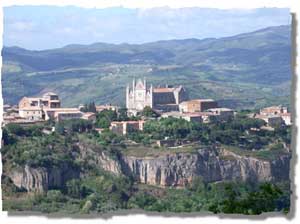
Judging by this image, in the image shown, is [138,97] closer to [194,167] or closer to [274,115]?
[274,115]

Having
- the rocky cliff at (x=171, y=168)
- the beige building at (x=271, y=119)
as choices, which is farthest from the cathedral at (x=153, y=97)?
the rocky cliff at (x=171, y=168)

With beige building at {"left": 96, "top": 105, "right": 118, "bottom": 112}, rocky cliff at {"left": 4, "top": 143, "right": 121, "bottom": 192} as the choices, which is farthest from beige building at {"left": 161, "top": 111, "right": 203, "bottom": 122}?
rocky cliff at {"left": 4, "top": 143, "right": 121, "bottom": 192}

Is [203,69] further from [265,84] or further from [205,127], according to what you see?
[205,127]

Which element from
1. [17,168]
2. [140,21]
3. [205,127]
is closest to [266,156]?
[205,127]

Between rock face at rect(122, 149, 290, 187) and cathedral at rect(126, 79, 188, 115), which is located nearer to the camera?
rock face at rect(122, 149, 290, 187)

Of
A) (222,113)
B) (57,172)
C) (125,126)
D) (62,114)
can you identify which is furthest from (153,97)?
(57,172)

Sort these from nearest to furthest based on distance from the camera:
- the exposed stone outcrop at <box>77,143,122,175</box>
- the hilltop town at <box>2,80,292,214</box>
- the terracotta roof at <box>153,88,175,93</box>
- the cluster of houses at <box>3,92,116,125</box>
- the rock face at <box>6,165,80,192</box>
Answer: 1. the rock face at <box>6,165,80,192</box>
2. the hilltop town at <box>2,80,292,214</box>
3. the exposed stone outcrop at <box>77,143,122,175</box>
4. the cluster of houses at <box>3,92,116,125</box>
5. the terracotta roof at <box>153,88,175,93</box>

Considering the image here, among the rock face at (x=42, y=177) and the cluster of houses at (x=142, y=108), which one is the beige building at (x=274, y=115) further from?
the rock face at (x=42, y=177)

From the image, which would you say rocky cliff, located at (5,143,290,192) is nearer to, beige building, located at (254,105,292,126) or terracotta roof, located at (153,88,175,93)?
beige building, located at (254,105,292,126)
